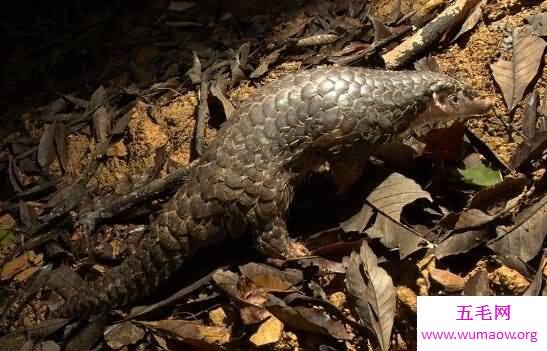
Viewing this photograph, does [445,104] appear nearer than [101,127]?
Yes

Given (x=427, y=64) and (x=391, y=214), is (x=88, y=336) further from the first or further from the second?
(x=427, y=64)

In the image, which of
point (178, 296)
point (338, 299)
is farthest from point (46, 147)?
point (338, 299)

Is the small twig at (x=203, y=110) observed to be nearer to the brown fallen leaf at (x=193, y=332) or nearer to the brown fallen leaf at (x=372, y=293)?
the brown fallen leaf at (x=193, y=332)

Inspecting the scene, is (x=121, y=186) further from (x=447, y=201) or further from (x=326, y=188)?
(x=447, y=201)

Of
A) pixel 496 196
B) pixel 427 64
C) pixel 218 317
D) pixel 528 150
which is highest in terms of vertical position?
pixel 427 64

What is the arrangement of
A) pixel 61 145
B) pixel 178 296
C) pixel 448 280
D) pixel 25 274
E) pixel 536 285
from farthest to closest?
pixel 61 145 → pixel 25 274 → pixel 178 296 → pixel 448 280 → pixel 536 285

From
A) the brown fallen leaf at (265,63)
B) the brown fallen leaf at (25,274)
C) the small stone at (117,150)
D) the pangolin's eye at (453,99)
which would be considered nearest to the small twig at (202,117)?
the brown fallen leaf at (265,63)
